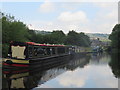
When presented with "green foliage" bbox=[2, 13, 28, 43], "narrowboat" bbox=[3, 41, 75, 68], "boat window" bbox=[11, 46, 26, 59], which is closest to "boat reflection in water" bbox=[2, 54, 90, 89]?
"narrowboat" bbox=[3, 41, 75, 68]

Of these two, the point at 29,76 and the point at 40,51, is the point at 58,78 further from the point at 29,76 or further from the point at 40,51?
the point at 40,51

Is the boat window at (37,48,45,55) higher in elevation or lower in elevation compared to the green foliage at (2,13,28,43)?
lower

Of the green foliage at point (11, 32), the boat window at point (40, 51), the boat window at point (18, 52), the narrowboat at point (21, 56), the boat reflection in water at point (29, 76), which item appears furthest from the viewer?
the green foliage at point (11, 32)

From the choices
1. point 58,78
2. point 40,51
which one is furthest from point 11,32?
point 58,78

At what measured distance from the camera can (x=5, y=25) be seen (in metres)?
35.8

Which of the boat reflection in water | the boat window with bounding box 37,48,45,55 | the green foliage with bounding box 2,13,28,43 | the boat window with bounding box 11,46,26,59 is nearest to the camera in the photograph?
the boat reflection in water

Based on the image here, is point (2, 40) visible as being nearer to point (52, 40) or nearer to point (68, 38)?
point (52, 40)

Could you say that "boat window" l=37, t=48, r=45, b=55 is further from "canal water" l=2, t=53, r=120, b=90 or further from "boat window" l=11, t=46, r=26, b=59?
"boat window" l=11, t=46, r=26, b=59

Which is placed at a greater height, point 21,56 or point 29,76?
point 21,56

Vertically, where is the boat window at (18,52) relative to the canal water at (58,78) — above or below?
above

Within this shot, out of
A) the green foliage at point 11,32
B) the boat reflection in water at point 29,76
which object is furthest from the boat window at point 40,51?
the green foliage at point 11,32

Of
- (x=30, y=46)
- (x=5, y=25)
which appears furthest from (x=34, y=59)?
(x=5, y=25)

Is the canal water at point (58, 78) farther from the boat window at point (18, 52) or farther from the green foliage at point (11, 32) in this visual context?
the green foliage at point (11, 32)

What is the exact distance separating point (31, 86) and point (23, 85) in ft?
1.82
